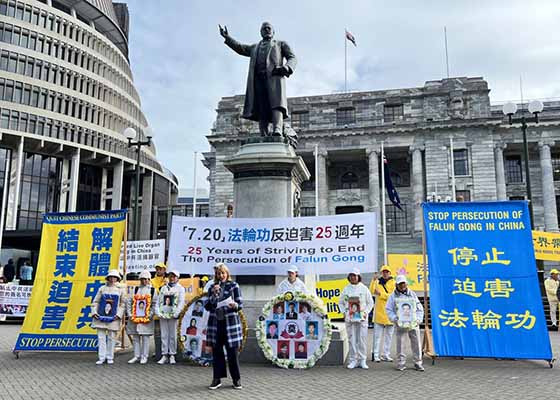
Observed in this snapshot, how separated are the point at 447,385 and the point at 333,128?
4341 cm

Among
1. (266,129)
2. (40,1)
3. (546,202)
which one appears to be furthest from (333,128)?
(266,129)

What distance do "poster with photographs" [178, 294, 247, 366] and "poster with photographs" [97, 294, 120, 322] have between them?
1.41 meters

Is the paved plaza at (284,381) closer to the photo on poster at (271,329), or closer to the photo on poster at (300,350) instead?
the photo on poster at (300,350)

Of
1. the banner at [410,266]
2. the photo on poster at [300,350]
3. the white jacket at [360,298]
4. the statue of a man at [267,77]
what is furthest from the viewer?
the banner at [410,266]

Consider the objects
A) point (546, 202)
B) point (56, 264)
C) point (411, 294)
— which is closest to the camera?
point (411, 294)

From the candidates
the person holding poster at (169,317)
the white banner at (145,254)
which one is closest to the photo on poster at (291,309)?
the person holding poster at (169,317)

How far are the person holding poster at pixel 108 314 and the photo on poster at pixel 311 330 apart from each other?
12.0ft

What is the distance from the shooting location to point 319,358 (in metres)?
8.25

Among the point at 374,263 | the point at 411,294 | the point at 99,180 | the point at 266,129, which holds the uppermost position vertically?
the point at 99,180

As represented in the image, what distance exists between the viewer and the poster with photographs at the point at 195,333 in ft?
27.7

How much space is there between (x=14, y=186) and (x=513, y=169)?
173 ft

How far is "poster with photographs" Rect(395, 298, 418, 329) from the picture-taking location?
849 cm

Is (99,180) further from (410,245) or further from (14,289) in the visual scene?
(14,289)

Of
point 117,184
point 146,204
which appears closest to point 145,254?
point 117,184
